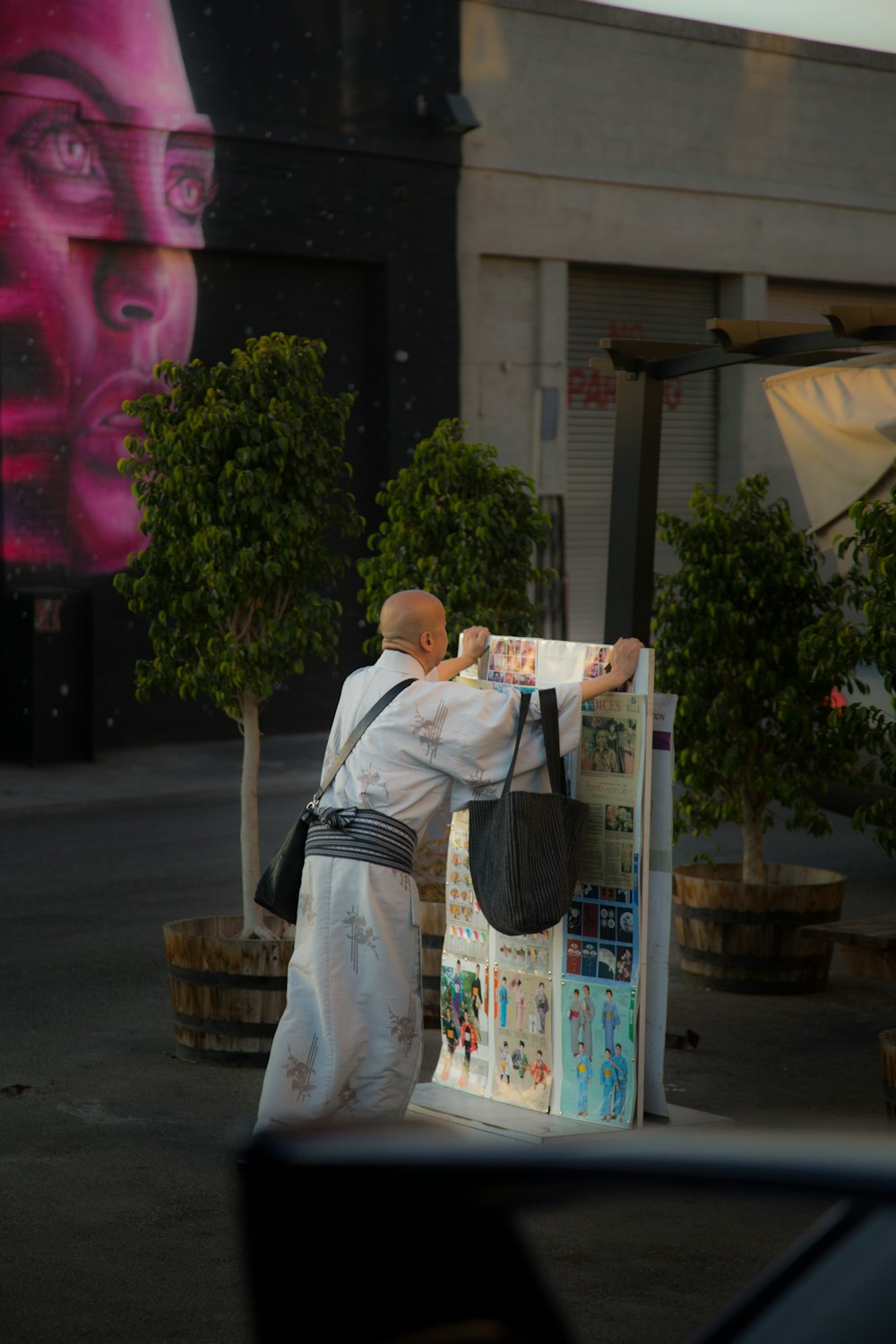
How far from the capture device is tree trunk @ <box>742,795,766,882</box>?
8836mm

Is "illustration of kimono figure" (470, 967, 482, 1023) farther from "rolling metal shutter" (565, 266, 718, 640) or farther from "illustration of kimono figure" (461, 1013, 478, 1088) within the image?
"rolling metal shutter" (565, 266, 718, 640)

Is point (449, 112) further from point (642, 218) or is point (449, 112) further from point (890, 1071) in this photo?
point (890, 1071)

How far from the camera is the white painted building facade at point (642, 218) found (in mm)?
20672

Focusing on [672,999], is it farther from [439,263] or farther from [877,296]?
[877,296]

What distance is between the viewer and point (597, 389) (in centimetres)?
2225

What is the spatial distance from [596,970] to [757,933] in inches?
102

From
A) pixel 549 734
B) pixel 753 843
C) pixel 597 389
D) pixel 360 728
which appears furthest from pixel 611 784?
pixel 597 389

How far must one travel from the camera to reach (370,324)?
19.7m

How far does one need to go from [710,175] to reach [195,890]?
47.7 ft

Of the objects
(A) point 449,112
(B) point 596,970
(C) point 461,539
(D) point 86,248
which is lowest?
(B) point 596,970

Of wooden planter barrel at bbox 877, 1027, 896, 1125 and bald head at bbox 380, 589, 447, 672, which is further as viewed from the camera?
bald head at bbox 380, 589, 447, 672

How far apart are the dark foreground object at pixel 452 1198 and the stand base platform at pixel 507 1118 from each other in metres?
4.35

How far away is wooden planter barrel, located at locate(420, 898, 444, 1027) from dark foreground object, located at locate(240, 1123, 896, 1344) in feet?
20.3

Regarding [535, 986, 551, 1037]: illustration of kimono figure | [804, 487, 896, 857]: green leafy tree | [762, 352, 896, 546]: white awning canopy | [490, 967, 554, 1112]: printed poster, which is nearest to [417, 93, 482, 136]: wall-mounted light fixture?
[762, 352, 896, 546]: white awning canopy
